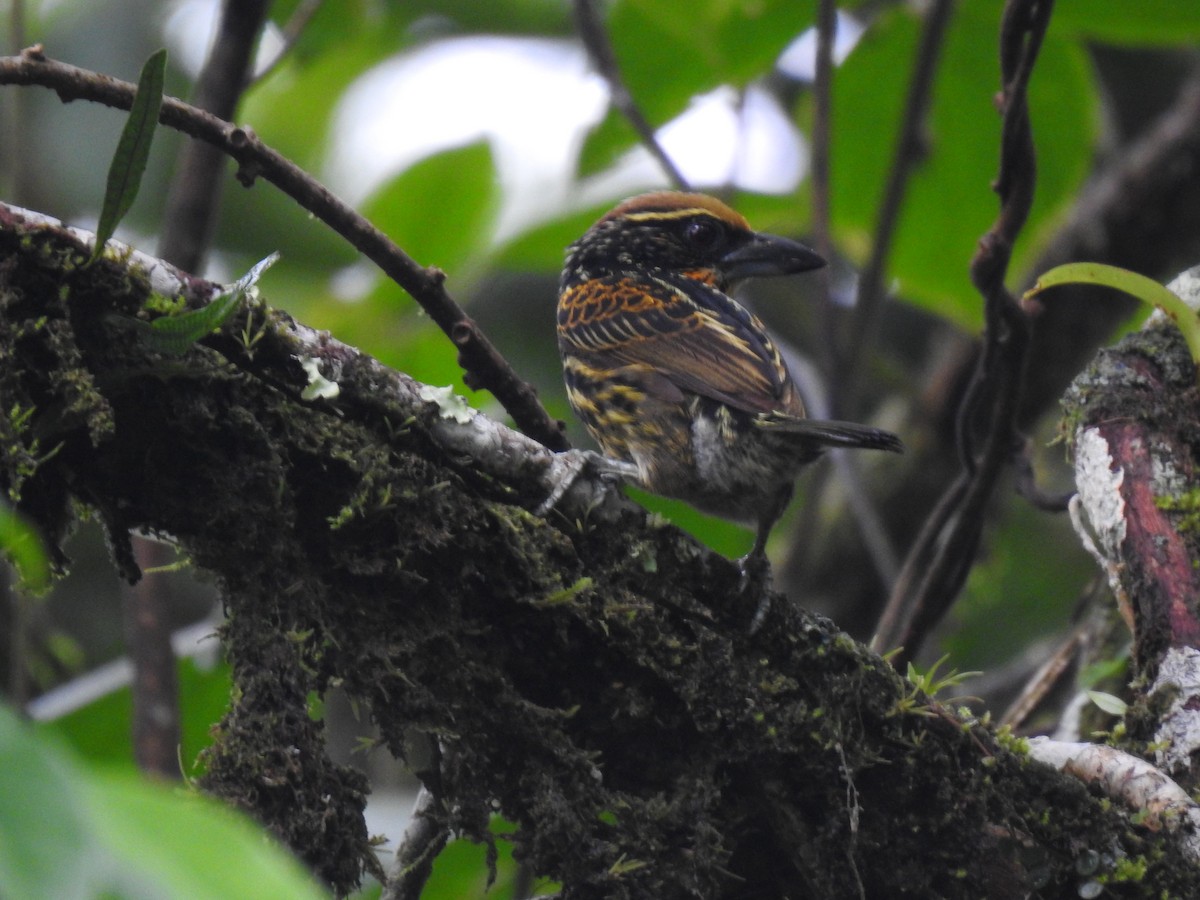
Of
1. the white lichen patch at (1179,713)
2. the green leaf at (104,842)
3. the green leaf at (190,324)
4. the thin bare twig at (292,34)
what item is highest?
the thin bare twig at (292,34)

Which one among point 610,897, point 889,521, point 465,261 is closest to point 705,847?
point 610,897

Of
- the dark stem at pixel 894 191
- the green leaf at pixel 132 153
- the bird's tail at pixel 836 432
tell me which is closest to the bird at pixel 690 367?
the bird's tail at pixel 836 432

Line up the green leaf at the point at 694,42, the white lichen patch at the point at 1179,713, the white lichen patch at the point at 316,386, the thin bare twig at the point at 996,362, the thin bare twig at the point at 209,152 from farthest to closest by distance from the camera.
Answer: the green leaf at the point at 694,42 < the thin bare twig at the point at 209,152 < the thin bare twig at the point at 996,362 < the white lichen patch at the point at 1179,713 < the white lichen patch at the point at 316,386

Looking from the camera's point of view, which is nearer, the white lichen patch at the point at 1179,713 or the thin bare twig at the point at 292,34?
the white lichen patch at the point at 1179,713

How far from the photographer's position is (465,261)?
5344 mm

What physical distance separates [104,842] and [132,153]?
134 centimetres

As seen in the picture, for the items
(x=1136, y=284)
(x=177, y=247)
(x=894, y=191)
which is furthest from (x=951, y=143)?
(x=177, y=247)

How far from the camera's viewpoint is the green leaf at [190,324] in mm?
1733

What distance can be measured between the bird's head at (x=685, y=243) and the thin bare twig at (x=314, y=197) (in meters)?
1.93

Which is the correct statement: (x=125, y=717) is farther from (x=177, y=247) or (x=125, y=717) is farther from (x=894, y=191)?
(x=894, y=191)

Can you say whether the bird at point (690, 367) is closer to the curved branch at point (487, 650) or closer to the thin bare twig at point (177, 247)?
the curved branch at point (487, 650)

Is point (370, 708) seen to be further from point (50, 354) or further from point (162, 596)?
point (162, 596)

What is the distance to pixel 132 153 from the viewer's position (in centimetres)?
178

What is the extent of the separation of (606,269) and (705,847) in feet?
8.30
